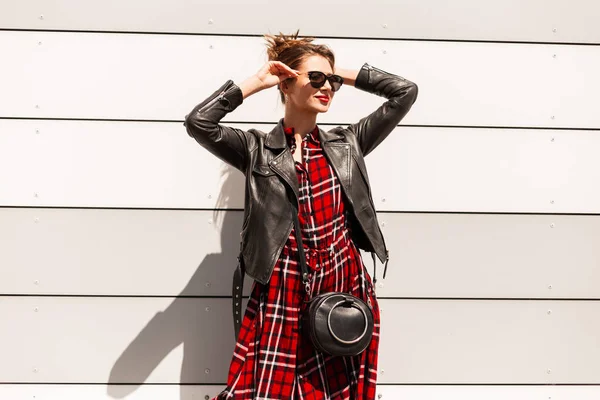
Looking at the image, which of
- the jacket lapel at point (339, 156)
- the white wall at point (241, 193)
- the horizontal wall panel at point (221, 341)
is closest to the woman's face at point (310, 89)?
the jacket lapel at point (339, 156)

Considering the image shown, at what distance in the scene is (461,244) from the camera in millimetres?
2721

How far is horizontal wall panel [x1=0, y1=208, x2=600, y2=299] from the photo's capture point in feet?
8.68

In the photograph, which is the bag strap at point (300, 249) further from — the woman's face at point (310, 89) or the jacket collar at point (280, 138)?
the woman's face at point (310, 89)

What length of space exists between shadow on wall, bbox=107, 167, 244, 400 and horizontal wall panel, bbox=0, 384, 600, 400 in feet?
0.06

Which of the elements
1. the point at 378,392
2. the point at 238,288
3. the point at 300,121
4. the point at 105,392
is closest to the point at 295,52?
the point at 300,121

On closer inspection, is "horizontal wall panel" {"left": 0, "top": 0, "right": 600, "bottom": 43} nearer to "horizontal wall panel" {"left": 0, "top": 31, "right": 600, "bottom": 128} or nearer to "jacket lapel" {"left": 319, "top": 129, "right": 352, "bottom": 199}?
"horizontal wall panel" {"left": 0, "top": 31, "right": 600, "bottom": 128}

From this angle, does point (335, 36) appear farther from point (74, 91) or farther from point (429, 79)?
point (74, 91)

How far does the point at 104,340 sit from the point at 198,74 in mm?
1088

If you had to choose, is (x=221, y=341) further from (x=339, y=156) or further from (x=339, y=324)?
(x=339, y=156)

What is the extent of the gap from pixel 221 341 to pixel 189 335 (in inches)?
5.0

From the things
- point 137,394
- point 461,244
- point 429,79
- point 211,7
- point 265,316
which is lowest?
point 137,394

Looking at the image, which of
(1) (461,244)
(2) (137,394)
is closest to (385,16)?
(1) (461,244)

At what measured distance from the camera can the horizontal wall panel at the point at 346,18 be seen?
2.63 m

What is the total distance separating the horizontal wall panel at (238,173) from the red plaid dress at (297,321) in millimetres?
539
